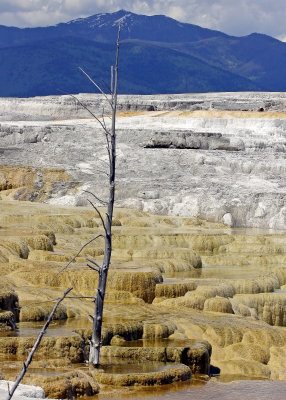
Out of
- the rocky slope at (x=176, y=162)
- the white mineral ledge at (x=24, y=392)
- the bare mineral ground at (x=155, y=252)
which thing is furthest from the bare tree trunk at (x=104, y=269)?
the rocky slope at (x=176, y=162)

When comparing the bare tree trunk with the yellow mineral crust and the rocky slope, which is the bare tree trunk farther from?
the rocky slope

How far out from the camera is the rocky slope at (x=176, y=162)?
3406cm

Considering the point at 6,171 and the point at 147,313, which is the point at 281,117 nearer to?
the point at 6,171

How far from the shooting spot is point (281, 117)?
164 feet

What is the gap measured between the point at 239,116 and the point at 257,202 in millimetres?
17624

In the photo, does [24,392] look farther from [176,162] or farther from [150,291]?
[176,162]

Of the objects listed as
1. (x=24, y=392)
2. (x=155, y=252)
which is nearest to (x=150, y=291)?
(x=155, y=252)

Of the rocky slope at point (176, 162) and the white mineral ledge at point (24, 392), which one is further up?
the rocky slope at point (176, 162)

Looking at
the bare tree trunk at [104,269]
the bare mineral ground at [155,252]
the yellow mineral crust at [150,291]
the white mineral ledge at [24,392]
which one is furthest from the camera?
the yellow mineral crust at [150,291]

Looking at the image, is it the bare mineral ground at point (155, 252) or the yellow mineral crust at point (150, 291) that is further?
the yellow mineral crust at point (150, 291)

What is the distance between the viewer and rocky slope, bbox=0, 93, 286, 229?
3406 cm

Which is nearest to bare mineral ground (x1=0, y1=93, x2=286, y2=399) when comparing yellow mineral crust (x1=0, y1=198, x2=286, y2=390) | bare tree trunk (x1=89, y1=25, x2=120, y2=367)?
yellow mineral crust (x1=0, y1=198, x2=286, y2=390)

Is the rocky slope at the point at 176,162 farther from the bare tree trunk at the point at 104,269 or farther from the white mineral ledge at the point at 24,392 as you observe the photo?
the white mineral ledge at the point at 24,392

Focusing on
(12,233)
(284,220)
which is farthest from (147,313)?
(284,220)
